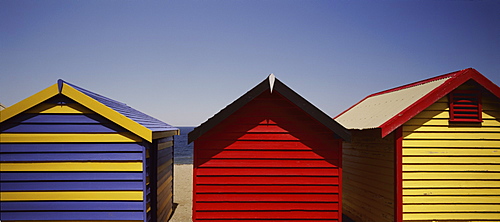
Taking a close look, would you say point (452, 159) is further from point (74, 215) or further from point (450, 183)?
point (74, 215)

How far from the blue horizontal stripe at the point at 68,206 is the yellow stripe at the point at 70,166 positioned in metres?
0.68

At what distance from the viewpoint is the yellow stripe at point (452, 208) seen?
26.3 ft

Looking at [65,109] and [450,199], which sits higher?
[65,109]

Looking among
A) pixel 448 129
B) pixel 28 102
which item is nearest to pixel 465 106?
pixel 448 129

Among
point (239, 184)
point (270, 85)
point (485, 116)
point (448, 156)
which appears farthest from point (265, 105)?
point (485, 116)

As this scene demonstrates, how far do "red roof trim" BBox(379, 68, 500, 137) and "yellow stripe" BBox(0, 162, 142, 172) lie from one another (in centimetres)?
554

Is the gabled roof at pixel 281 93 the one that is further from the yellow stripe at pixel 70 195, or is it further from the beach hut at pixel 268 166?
the yellow stripe at pixel 70 195

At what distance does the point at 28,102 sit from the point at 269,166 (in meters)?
5.10

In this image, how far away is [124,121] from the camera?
6.87 m

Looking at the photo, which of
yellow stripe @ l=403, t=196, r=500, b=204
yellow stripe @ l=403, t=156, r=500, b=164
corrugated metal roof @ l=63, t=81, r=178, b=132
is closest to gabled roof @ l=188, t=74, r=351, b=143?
corrugated metal roof @ l=63, t=81, r=178, b=132

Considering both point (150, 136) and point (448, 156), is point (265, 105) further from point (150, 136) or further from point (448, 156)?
point (448, 156)

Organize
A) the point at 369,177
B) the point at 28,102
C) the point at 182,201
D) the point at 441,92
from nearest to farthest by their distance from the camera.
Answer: the point at 28,102 → the point at 441,92 → the point at 369,177 → the point at 182,201

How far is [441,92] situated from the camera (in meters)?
7.88

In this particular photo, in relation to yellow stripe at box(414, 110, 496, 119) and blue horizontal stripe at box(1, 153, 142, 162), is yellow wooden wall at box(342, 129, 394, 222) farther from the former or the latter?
blue horizontal stripe at box(1, 153, 142, 162)
